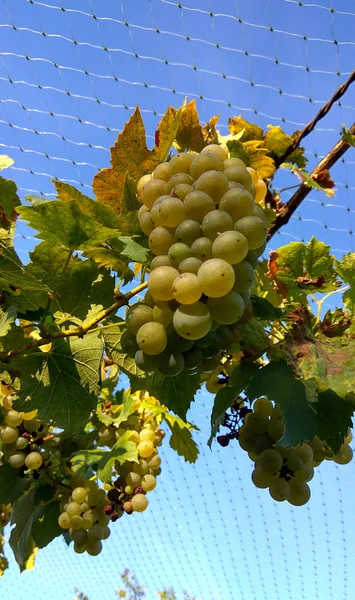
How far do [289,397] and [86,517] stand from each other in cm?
112

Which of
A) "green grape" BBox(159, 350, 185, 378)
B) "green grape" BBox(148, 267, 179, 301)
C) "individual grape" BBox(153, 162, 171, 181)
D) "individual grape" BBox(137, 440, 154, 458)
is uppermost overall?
"individual grape" BBox(153, 162, 171, 181)

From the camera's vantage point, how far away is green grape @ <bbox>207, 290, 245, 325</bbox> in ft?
2.42

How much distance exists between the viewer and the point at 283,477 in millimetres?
1138

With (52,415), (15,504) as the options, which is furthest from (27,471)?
(52,415)

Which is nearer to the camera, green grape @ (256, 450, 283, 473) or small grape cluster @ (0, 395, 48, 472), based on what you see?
green grape @ (256, 450, 283, 473)

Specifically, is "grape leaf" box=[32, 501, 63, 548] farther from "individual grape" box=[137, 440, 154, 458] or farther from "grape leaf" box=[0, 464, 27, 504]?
"individual grape" box=[137, 440, 154, 458]

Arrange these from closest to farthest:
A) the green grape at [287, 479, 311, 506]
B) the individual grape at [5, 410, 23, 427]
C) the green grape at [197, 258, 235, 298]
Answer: the green grape at [197, 258, 235, 298]
the green grape at [287, 479, 311, 506]
the individual grape at [5, 410, 23, 427]

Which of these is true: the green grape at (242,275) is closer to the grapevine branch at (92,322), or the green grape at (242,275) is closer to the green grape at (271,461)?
the grapevine branch at (92,322)

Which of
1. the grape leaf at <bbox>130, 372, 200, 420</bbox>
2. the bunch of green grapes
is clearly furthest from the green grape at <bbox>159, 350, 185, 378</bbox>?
the bunch of green grapes

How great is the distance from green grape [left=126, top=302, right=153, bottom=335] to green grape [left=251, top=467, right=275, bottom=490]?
0.53m

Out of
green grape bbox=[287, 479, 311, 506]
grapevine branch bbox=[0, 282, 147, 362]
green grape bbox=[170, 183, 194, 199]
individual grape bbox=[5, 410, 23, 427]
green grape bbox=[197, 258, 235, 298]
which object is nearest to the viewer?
green grape bbox=[197, 258, 235, 298]

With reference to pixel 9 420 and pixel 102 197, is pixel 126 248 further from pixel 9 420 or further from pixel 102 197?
pixel 9 420

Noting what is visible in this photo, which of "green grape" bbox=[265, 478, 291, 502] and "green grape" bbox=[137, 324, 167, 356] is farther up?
"green grape" bbox=[137, 324, 167, 356]

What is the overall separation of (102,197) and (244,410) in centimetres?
62
